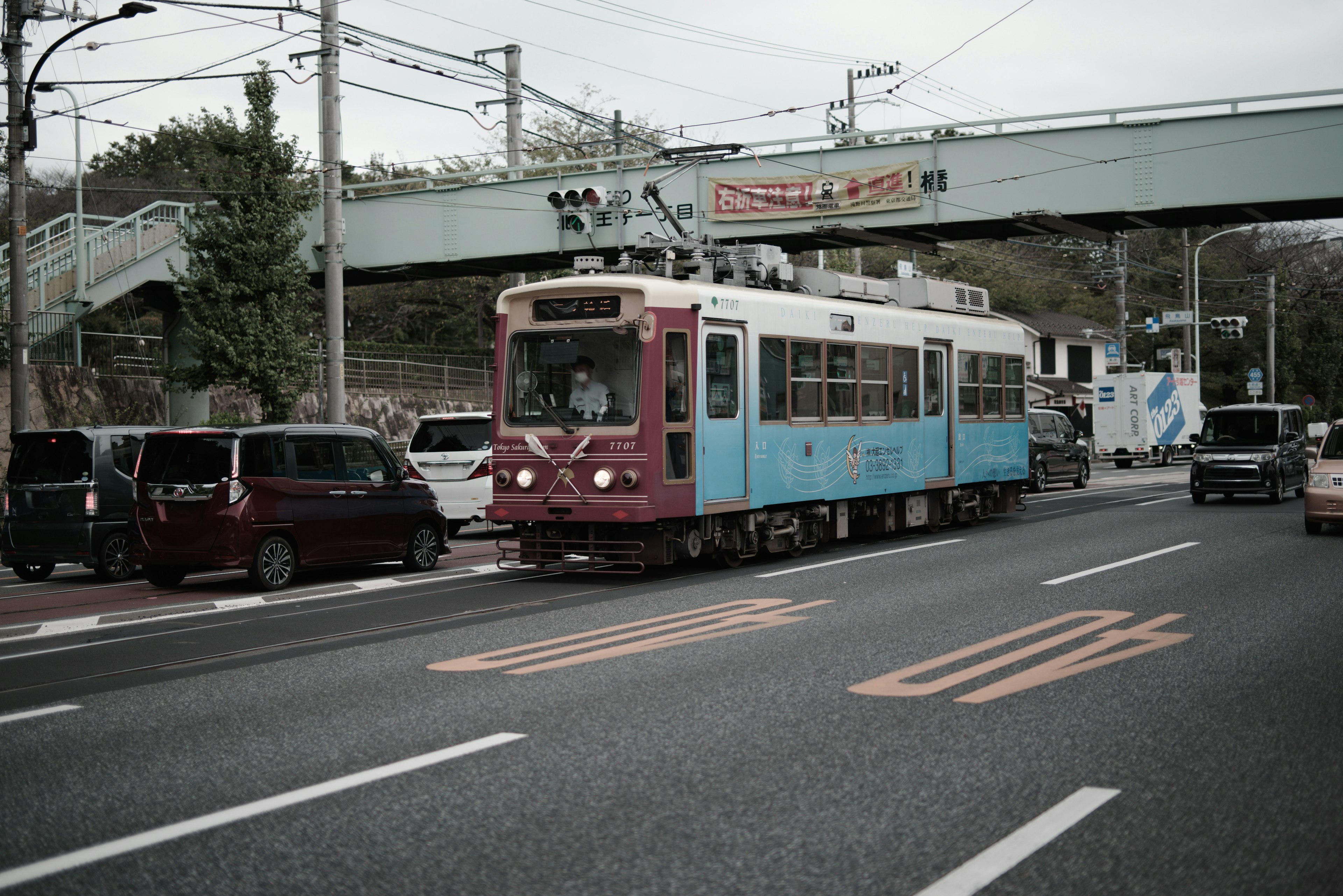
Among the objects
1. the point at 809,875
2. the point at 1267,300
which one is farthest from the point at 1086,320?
the point at 809,875

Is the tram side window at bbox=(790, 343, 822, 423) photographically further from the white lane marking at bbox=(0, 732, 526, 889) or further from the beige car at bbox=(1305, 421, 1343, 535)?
the white lane marking at bbox=(0, 732, 526, 889)

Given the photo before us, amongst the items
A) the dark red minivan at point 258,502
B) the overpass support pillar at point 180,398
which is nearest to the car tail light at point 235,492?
the dark red minivan at point 258,502

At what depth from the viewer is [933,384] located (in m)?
18.5

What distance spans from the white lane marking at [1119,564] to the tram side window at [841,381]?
382cm

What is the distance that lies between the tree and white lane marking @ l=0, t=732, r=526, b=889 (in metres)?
19.2

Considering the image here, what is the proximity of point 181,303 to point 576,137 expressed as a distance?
34.4m

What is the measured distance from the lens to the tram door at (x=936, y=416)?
18219 mm

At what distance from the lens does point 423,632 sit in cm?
1008

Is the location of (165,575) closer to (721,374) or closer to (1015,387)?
(721,374)

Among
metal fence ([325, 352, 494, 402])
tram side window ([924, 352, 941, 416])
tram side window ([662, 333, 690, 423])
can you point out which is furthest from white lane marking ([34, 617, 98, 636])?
metal fence ([325, 352, 494, 402])

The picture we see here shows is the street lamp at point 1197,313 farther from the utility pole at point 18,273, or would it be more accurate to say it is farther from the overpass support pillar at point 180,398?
A: the utility pole at point 18,273

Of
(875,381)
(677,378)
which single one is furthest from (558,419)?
(875,381)

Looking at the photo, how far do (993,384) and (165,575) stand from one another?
12.7 meters

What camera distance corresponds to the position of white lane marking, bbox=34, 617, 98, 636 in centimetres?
1090
